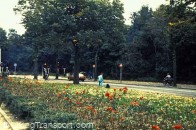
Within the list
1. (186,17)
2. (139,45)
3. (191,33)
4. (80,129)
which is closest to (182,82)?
(191,33)

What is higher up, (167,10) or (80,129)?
(167,10)

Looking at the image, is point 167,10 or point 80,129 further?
point 167,10

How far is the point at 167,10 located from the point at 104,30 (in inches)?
287

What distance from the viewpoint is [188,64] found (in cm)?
5038

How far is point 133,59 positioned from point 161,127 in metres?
50.4

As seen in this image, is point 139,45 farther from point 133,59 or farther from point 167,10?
point 167,10

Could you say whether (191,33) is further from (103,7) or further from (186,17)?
(103,7)

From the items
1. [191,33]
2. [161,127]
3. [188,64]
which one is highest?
[191,33]

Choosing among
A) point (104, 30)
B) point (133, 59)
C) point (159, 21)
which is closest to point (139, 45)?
point (133, 59)

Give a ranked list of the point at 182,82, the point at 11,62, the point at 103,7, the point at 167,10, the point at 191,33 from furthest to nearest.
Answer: the point at 11,62
the point at 182,82
the point at 191,33
the point at 103,7
the point at 167,10

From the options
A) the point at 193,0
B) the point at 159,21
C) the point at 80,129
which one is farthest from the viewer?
the point at 159,21

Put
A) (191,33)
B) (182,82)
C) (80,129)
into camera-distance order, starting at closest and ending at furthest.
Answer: (80,129), (191,33), (182,82)

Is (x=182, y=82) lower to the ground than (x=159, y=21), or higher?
lower

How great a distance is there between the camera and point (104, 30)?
37.3 metres
